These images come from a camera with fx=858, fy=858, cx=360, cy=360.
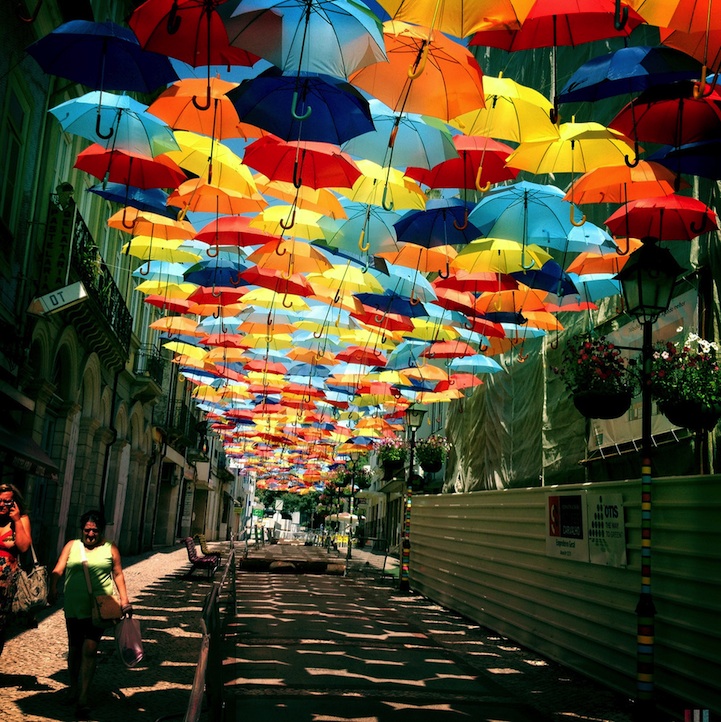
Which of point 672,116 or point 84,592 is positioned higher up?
point 672,116

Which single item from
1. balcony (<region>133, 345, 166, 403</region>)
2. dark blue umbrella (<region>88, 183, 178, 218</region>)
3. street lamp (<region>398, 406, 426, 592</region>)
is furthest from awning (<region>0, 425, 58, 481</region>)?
balcony (<region>133, 345, 166, 403</region>)

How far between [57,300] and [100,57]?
7281 millimetres

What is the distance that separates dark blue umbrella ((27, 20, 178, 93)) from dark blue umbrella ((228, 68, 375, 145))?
755 mm

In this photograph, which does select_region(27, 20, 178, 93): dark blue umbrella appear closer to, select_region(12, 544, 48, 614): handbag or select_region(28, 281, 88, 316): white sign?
select_region(12, 544, 48, 614): handbag

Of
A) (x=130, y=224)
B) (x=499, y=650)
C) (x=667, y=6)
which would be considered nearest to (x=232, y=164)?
(x=130, y=224)

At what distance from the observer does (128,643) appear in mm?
7148

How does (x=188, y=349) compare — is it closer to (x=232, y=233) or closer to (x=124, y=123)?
(x=232, y=233)

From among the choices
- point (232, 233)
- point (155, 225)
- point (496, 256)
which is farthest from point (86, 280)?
point (496, 256)

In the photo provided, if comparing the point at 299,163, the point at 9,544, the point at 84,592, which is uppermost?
the point at 299,163

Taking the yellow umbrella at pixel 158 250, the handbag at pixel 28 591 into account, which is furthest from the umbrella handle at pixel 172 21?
the yellow umbrella at pixel 158 250

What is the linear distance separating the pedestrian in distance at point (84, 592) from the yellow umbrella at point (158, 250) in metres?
6.06

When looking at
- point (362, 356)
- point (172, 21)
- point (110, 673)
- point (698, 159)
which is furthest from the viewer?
point (362, 356)

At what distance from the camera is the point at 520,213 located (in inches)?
418

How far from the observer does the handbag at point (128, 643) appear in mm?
7086
